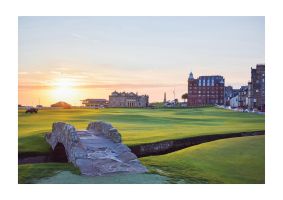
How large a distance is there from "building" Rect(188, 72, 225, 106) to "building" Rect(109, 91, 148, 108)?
1.26 m

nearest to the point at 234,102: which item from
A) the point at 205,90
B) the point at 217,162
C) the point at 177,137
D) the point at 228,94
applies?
the point at 228,94

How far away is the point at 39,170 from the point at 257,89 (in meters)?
5.60

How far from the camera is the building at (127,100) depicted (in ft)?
37.5

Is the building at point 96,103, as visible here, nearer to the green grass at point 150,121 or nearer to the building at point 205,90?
the green grass at point 150,121

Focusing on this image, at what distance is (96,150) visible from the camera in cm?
989

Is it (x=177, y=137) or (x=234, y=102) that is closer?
(x=177, y=137)

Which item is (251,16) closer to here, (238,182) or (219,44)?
(219,44)

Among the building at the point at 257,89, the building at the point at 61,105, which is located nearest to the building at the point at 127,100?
the building at the point at 61,105

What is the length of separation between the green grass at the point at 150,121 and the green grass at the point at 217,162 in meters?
0.47

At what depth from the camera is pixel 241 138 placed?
11.3 meters

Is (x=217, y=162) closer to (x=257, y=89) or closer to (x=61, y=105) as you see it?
(x=257, y=89)

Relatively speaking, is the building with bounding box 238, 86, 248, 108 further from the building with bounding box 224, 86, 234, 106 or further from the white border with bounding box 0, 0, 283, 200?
the white border with bounding box 0, 0, 283, 200
